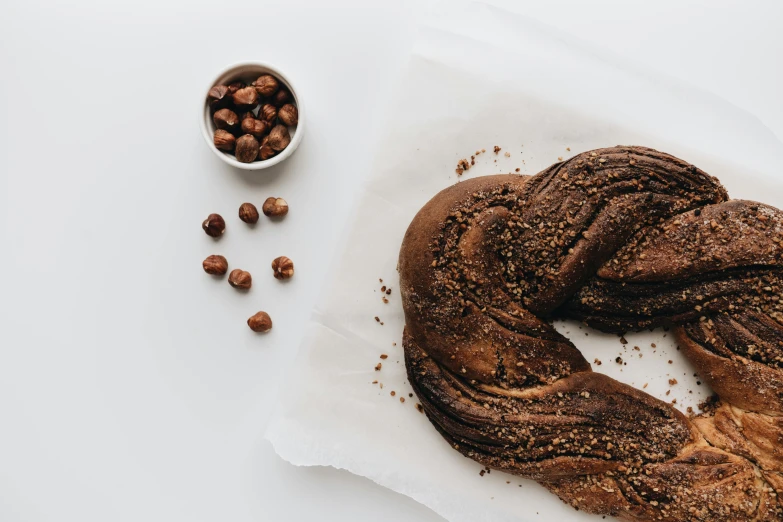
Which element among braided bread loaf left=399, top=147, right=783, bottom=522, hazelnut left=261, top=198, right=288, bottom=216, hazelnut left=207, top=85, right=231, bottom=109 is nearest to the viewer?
braided bread loaf left=399, top=147, right=783, bottom=522

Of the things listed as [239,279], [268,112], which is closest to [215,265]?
[239,279]

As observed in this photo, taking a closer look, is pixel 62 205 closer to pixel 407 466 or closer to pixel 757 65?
pixel 407 466

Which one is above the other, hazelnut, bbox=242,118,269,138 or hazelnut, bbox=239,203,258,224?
hazelnut, bbox=242,118,269,138

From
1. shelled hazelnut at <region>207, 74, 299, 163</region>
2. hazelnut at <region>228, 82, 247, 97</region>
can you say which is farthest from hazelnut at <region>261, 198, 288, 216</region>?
hazelnut at <region>228, 82, 247, 97</region>

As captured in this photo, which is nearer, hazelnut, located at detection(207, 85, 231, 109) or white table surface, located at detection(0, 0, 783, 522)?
hazelnut, located at detection(207, 85, 231, 109)

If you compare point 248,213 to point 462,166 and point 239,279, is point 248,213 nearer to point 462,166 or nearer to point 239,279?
point 239,279

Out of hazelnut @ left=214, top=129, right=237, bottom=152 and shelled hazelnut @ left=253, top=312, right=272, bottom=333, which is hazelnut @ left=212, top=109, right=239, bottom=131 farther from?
shelled hazelnut @ left=253, top=312, right=272, bottom=333

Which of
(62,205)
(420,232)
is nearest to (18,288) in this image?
(62,205)
